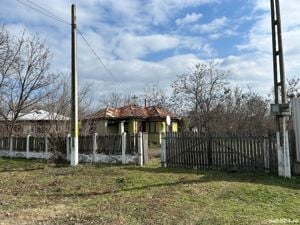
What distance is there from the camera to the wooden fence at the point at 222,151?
14.6m

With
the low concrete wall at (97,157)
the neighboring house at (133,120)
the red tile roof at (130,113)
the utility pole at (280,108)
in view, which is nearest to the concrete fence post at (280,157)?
the utility pole at (280,108)

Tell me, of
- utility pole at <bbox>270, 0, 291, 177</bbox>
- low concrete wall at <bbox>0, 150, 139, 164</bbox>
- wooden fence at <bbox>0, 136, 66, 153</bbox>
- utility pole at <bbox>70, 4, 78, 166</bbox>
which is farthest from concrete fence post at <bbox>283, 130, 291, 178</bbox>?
wooden fence at <bbox>0, 136, 66, 153</bbox>

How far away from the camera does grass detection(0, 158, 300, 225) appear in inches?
321

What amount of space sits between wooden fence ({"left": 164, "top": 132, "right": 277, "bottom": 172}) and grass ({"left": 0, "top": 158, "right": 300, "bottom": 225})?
0.85 m

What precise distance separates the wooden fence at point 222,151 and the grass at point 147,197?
2.80 ft

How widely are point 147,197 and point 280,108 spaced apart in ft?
20.7

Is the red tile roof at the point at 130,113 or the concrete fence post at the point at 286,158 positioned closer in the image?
the concrete fence post at the point at 286,158

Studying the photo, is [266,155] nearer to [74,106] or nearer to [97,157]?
[97,157]

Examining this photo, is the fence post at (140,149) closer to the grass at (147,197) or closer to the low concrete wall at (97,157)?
the low concrete wall at (97,157)

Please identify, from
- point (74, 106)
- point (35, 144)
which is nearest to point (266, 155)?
point (74, 106)

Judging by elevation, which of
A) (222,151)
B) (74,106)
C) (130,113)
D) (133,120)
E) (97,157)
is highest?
(130,113)

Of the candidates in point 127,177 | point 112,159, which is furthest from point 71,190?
point 112,159

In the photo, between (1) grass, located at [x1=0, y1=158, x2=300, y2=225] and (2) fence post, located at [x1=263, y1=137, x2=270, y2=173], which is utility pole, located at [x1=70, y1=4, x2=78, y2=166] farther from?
(2) fence post, located at [x1=263, y1=137, x2=270, y2=173]

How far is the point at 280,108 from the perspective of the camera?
1357cm
